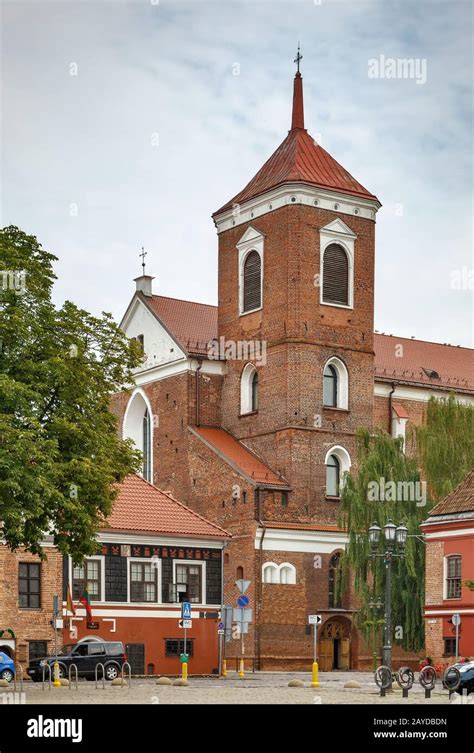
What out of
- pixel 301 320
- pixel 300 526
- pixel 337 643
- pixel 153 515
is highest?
pixel 301 320

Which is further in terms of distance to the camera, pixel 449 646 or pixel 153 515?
pixel 153 515

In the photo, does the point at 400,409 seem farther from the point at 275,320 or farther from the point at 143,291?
the point at 143,291

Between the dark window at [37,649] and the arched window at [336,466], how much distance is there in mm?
17857

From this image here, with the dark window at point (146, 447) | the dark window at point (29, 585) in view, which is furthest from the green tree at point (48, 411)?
the dark window at point (146, 447)

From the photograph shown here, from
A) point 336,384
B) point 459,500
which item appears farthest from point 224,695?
point 336,384

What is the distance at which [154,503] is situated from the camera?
5619 cm

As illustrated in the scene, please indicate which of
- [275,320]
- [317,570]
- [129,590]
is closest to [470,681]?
[129,590]

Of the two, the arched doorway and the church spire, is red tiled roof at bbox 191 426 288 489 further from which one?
the church spire

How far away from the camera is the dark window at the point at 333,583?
2350 inches

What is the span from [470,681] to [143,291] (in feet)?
119

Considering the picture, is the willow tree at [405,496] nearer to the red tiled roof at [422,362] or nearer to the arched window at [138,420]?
the red tiled roof at [422,362]

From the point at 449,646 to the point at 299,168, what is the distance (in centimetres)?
2409

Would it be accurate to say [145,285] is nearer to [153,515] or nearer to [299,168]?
[299,168]

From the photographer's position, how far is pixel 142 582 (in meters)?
53.4
